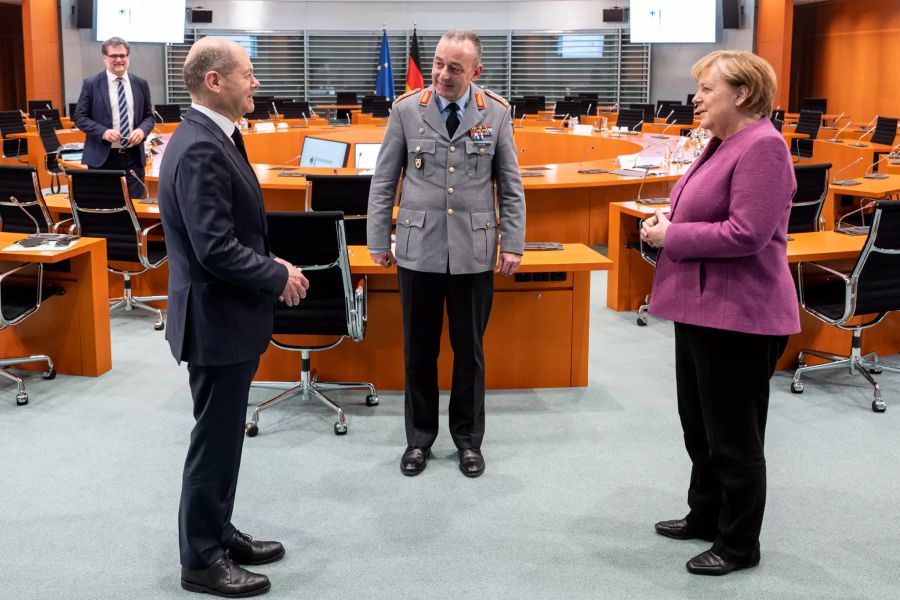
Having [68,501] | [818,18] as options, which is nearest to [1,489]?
[68,501]

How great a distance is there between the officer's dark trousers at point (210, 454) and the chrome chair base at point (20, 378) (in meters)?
2.14

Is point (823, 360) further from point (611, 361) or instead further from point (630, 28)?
point (630, 28)

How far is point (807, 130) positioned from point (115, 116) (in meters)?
8.64

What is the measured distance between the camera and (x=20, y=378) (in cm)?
477

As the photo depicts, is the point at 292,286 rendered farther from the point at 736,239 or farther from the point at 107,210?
the point at 107,210

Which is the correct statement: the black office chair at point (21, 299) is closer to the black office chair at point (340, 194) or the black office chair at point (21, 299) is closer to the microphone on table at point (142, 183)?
the black office chair at point (340, 194)

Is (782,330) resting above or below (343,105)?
below

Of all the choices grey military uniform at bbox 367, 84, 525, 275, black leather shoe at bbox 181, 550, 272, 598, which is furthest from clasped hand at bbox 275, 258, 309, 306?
grey military uniform at bbox 367, 84, 525, 275

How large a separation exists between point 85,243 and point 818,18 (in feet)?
60.1

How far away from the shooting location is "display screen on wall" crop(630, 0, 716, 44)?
18.5m

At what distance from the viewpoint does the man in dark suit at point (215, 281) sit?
2.44m

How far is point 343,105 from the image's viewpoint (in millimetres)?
18500

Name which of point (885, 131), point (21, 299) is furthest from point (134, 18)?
point (21, 299)

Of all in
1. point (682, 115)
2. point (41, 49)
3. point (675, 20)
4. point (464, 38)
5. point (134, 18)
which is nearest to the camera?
point (464, 38)
